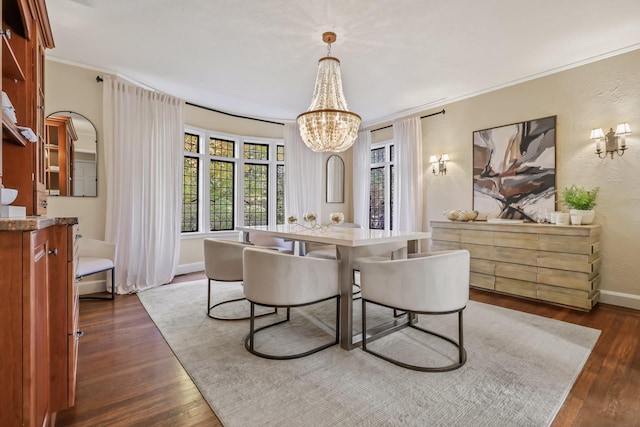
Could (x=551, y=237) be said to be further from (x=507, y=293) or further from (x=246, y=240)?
(x=246, y=240)

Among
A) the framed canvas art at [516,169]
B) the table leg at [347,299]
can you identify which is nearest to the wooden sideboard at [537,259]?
the framed canvas art at [516,169]

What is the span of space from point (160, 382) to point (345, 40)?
314 centimetres

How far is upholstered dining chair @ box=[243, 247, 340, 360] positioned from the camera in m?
2.12

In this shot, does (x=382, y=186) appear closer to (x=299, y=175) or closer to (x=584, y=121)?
(x=299, y=175)

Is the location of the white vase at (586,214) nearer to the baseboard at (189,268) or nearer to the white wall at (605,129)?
the white wall at (605,129)

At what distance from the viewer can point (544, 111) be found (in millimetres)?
3754

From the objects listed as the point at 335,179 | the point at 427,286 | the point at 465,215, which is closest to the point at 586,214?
the point at 465,215

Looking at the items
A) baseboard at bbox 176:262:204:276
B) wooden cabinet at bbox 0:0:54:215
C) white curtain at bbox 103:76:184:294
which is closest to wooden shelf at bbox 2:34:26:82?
wooden cabinet at bbox 0:0:54:215

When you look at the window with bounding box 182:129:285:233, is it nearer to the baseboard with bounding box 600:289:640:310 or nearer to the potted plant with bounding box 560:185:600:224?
the potted plant with bounding box 560:185:600:224

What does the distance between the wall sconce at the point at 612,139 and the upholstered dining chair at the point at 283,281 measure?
3292 millimetres

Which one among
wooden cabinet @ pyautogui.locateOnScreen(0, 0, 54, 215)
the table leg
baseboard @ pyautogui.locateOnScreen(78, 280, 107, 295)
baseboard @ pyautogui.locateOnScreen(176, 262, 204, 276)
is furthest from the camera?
baseboard @ pyautogui.locateOnScreen(176, 262, 204, 276)

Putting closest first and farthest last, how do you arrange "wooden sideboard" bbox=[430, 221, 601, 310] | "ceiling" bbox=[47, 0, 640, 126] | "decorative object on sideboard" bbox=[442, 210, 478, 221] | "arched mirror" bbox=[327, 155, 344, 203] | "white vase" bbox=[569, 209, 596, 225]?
"ceiling" bbox=[47, 0, 640, 126], "wooden sideboard" bbox=[430, 221, 601, 310], "white vase" bbox=[569, 209, 596, 225], "decorative object on sideboard" bbox=[442, 210, 478, 221], "arched mirror" bbox=[327, 155, 344, 203]

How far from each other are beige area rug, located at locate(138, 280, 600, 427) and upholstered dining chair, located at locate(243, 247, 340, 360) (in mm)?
256

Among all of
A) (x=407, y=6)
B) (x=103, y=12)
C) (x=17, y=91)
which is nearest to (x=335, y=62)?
(x=407, y=6)
